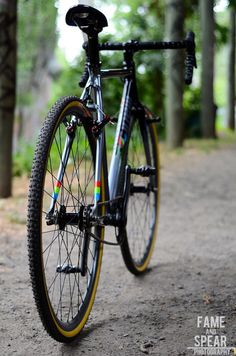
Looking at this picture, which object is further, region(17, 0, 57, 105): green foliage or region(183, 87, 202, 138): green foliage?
region(17, 0, 57, 105): green foliage

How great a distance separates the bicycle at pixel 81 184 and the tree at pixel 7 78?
99.8 inches

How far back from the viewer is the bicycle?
2.40 meters

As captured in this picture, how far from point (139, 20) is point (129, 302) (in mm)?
11513

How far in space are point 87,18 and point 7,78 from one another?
331 cm

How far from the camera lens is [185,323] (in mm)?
2918

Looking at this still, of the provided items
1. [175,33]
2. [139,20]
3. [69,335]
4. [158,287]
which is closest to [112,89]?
[175,33]

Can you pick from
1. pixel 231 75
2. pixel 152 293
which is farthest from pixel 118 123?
pixel 231 75

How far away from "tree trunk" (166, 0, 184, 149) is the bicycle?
6.43 meters

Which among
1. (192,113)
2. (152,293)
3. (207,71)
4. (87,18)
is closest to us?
(87,18)

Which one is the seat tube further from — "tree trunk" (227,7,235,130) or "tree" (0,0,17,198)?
"tree trunk" (227,7,235,130)

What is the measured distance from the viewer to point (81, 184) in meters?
3.21

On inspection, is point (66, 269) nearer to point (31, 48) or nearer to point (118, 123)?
point (118, 123)

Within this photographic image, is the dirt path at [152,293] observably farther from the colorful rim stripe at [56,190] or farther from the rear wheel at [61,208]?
the colorful rim stripe at [56,190]

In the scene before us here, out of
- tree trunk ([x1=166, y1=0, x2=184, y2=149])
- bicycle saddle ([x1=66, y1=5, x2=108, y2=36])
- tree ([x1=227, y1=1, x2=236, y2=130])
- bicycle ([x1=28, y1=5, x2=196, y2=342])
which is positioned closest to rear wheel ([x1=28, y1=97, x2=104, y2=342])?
bicycle ([x1=28, y1=5, x2=196, y2=342])
